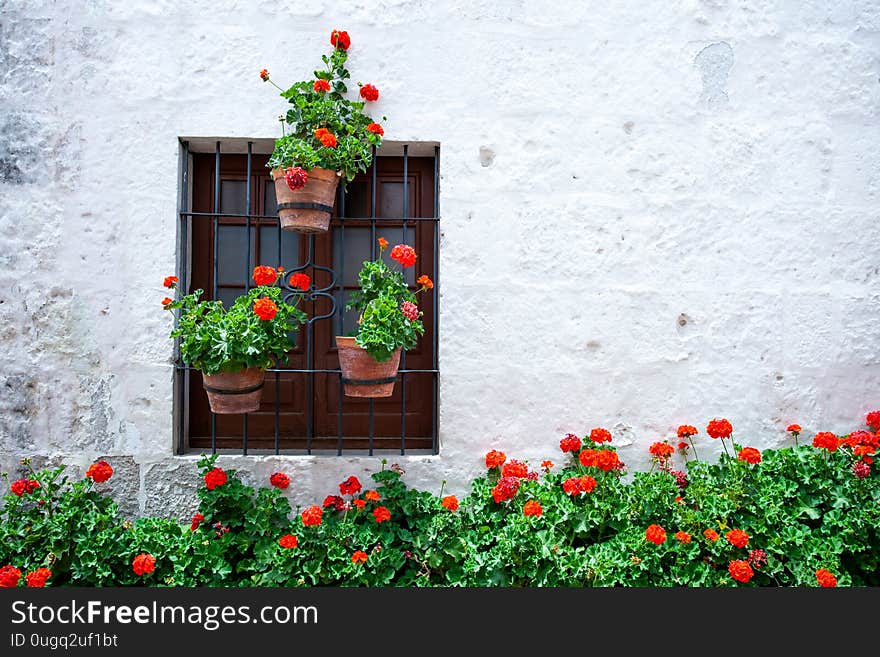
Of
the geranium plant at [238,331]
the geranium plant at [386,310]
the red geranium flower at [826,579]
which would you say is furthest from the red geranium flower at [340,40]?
the red geranium flower at [826,579]

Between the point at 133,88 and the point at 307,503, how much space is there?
1838mm

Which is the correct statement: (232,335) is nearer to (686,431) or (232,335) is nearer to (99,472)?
(99,472)

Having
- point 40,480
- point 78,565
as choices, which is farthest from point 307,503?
point 40,480

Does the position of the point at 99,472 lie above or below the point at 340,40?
below

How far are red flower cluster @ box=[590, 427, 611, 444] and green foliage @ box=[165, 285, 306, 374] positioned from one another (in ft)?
4.03

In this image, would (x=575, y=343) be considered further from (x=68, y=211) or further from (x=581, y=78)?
(x=68, y=211)

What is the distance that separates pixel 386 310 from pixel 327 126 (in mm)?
804

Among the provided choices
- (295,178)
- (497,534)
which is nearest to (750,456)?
(497,534)

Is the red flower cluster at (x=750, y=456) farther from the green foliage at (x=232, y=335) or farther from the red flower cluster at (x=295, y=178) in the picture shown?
the red flower cluster at (x=295, y=178)

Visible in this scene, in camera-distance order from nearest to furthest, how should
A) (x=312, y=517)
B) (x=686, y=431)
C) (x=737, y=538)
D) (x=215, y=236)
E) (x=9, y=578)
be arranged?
(x=9, y=578) < (x=737, y=538) < (x=312, y=517) < (x=686, y=431) < (x=215, y=236)

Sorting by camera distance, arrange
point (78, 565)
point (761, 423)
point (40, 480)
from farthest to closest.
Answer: point (761, 423)
point (40, 480)
point (78, 565)

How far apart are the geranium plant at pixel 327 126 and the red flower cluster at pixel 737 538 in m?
1.90

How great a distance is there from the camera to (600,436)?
2502mm

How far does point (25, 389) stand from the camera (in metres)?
2.58
